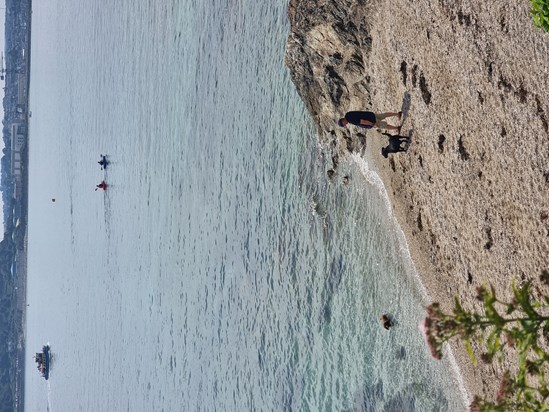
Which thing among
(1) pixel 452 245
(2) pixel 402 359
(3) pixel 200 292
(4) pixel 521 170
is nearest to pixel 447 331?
(4) pixel 521 170

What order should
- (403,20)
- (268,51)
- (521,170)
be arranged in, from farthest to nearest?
(268,51) < (403,20) < (521,170)

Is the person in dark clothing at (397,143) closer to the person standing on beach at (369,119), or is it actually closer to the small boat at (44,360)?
the person standing on beach at (369,119)

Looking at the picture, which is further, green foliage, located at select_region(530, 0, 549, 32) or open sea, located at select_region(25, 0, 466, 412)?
open sea, located at select_region(25, 0, 466, 412)

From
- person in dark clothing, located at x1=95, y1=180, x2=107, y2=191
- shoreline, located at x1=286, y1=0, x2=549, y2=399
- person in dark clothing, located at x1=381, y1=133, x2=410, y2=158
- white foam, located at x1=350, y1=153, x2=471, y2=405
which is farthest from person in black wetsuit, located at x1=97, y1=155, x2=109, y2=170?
person in dark clothing, located at x1=381, y1=133, x2=410, y2=158

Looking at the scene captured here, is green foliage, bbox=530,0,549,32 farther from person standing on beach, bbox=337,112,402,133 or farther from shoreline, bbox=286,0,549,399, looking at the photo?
person standing on beach, bbox=337,112,402,133

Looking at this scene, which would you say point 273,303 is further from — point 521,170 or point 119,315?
point 119,315

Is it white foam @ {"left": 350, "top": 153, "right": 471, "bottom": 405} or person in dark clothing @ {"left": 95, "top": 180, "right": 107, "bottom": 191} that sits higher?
person in dark clothing @ {"left": 95, "top": 180, "right": 107, "bottom": 191}

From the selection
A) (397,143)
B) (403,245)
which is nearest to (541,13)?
(397,143)
